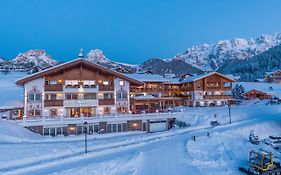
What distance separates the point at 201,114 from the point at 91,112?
17925 mm

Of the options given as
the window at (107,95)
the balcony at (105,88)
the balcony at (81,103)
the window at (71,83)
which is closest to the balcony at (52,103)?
the balcony at (81,103)

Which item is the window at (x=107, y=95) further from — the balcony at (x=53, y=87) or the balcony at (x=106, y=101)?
A: the balcony at (x=53, y=87)

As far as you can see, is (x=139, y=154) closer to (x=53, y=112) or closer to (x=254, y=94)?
(x=53, y=112)

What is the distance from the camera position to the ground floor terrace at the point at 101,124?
38.4m

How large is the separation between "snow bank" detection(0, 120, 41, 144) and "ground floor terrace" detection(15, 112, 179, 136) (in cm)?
231

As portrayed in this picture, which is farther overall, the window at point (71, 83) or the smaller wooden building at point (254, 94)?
the smaller wooden building at point (254, 94)

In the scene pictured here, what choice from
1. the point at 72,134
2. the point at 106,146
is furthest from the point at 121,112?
the point at 106,146

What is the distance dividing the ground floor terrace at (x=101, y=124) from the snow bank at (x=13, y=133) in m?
2.31

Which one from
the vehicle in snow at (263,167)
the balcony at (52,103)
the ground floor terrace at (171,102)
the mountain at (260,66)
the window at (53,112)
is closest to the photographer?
the vehicle in snow at (263,167)

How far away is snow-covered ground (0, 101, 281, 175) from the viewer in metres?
21.4

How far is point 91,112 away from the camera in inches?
1794

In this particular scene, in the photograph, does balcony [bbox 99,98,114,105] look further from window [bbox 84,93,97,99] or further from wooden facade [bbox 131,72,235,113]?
wooden facade [bbox 131,72,235,113]

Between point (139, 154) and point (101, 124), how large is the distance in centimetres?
1819

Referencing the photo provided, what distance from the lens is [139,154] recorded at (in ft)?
79.6
